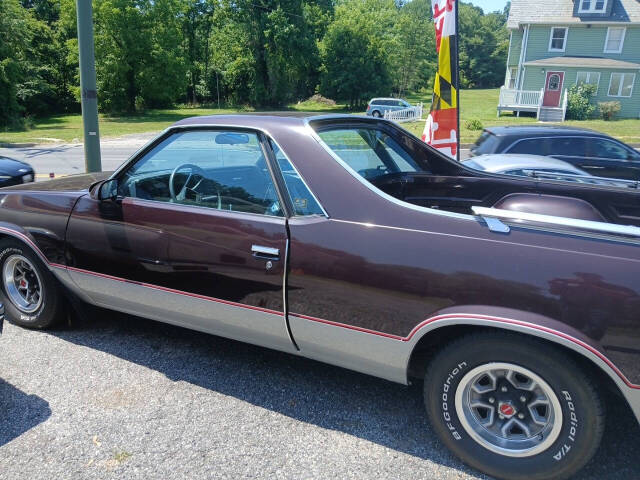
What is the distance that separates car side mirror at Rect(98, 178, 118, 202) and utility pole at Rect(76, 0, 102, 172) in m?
4.38


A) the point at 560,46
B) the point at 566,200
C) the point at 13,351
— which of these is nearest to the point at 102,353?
the point at 13,351

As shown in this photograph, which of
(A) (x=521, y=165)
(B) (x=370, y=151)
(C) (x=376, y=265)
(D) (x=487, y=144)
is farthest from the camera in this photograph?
(D) (x=487, y=144)

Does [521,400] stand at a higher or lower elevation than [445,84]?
lower

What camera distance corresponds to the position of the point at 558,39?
1314 inches

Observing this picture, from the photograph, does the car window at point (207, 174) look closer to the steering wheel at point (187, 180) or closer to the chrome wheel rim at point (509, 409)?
the steering wheel at point (187, 180)

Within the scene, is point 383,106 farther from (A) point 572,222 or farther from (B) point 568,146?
(A) point 572,222

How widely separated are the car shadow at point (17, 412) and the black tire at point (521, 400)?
2.21m

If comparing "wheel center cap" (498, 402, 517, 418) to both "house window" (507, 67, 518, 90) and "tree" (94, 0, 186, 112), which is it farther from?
"house window" (507, 67, 518, 90)

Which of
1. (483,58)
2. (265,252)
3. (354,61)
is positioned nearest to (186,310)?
(265,252)

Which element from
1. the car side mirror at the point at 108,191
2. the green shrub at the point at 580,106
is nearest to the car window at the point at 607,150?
the car side mirror at the point at 108,191

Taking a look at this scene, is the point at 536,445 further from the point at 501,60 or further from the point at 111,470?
the point at 501,60

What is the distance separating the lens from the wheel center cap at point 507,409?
7.93 feet

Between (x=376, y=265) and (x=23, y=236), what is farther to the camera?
(x=23, y=236)

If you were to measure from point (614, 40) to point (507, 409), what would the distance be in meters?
37.2
